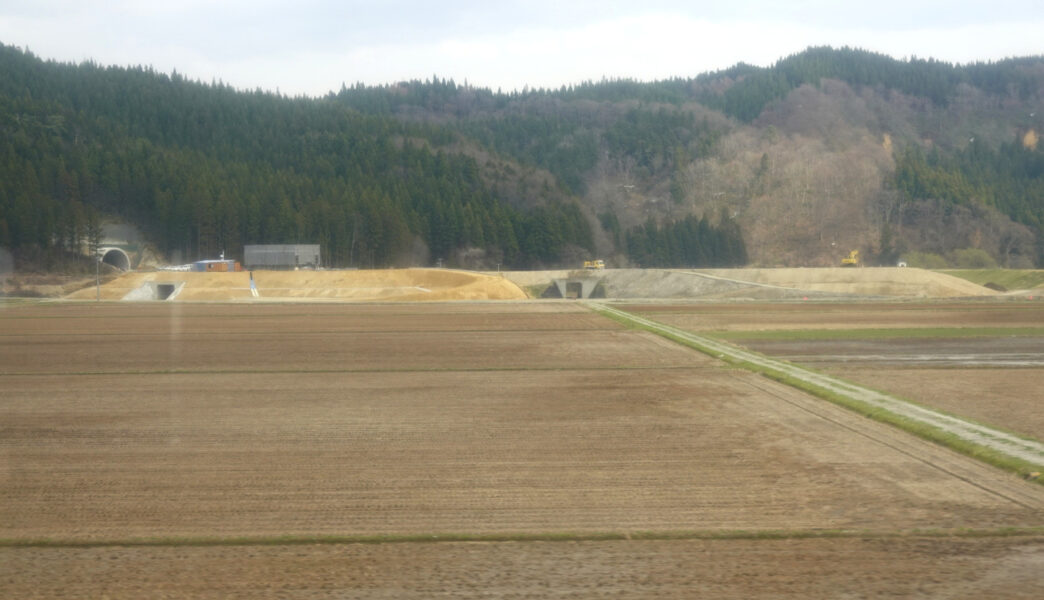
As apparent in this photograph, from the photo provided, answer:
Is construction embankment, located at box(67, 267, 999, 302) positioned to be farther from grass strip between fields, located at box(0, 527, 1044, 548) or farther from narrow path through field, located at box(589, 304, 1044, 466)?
grass strip between fields, located at box(0, 527, 1044, 548)

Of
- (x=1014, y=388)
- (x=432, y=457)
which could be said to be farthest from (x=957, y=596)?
(x=1014, y=388)

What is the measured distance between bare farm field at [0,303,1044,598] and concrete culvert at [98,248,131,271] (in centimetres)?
11585

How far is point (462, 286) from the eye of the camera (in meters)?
93.6

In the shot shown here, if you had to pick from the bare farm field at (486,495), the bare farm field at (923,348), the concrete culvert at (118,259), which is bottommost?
the bare farm field at (923,348)

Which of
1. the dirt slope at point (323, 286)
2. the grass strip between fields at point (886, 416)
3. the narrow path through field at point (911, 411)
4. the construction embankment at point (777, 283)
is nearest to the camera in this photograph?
the grass strip between fields at point (886, 416)

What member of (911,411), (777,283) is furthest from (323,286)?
(911,411)

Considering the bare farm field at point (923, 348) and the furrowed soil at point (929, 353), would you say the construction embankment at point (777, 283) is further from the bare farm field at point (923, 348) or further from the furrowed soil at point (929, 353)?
the furrowed soil at point (929, 353)

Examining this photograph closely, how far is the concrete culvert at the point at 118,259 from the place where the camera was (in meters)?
132

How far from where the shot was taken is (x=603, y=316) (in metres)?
61.8

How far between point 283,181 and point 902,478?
162156mm

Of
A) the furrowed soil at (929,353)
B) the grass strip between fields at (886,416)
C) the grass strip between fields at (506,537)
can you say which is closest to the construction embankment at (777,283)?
the furrowed soil at (929,353)

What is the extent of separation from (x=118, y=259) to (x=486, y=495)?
5352 inches

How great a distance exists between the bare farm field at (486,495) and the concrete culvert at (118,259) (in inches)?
4561

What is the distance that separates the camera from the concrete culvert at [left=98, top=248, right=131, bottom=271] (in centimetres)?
13200
